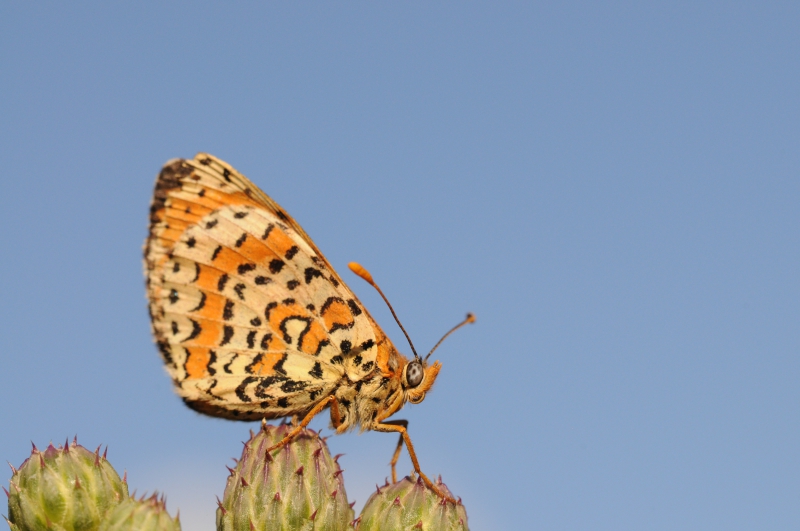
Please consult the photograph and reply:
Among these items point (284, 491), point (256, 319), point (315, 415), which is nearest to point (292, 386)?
point (315, 415)

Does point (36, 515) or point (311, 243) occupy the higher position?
point (311, 243)

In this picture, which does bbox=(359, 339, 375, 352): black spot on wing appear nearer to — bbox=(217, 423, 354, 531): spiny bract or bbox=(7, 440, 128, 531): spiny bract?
bbox=(217, 423, 354, 531): spiny bract

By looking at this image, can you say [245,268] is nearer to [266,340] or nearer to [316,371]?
[266,340]

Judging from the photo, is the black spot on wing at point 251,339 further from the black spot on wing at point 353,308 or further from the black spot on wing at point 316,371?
the black spot on wing at point 353,308

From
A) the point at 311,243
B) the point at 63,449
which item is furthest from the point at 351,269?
the point at 63,449

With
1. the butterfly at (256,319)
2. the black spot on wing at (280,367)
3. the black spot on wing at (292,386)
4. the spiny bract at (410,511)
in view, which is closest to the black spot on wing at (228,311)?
the butterfly at (256,319)

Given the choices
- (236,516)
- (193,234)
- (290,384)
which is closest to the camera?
(236,516)

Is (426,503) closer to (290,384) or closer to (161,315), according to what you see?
(290,384)
